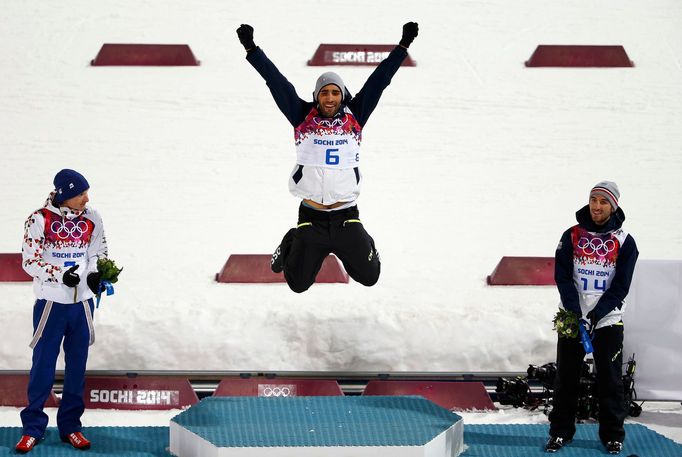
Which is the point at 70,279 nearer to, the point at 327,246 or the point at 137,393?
the point at 327,246

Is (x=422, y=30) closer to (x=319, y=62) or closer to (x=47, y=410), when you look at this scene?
(x=319, y=62)

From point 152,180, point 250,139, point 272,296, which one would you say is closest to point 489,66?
point 250,139

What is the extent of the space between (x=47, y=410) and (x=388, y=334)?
282 cm

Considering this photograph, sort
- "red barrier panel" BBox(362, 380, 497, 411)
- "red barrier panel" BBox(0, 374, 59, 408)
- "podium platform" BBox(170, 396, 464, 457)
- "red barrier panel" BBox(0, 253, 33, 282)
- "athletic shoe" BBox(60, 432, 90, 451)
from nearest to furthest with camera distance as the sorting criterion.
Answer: "podium platform" BBox(170, 396, 464, 457) → "athletic shoe" BBox(60, 432, 90, 451) → "red barrier panel" BBox(0, 374, 59, 408) → "red barrier panel" BBox(362, 380, 497, 411) → "red barrier panel" BBox(0, 253, 33, 282)

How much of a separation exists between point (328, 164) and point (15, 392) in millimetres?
3246

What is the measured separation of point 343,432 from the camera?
773cm

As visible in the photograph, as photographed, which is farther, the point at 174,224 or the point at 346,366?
the point at 174,224

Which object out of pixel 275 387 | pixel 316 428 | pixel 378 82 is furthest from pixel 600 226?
pixel 275 387

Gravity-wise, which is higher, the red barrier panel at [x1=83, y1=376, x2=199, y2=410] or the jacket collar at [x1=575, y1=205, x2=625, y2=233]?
the jacket collar at [x1=575, y1=205, x2=625, y2=233]

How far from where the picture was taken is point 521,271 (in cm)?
1113

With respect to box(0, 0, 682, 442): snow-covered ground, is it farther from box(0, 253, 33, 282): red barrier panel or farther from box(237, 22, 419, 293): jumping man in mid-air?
box(237, 22, 419, 293): jumping man in mid-air

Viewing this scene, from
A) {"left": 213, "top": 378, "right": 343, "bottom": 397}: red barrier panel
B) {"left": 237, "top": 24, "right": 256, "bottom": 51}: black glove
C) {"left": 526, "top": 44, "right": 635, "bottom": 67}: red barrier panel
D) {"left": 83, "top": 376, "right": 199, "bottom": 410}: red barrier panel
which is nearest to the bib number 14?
{"left": 213, "top": 378, "right": 343, "bottom": 397}: red barrier panel

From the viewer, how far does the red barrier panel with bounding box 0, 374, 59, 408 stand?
30.2 ft

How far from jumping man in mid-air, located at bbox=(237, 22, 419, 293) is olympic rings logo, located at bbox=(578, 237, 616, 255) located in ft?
4.55
